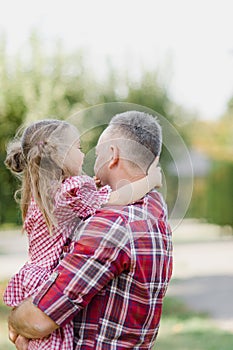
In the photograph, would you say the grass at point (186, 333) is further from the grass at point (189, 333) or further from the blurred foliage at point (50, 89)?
the blurred foliage at point (50, 89)

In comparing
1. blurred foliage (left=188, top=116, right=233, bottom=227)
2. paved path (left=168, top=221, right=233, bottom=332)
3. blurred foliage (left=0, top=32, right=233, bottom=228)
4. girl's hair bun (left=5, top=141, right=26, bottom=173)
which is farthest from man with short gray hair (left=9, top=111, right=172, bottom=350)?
blurred foliage (left=188, top=116, right=233, bottom=227)

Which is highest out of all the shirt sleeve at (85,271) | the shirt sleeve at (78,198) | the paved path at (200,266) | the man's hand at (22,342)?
the shirt sleeve at (78,198)

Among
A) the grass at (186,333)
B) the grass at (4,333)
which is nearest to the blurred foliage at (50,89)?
the grass at (4,333)

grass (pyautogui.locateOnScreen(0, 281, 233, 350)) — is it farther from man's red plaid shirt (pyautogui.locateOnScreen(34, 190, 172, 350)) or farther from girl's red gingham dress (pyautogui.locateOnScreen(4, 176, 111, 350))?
man's red plaid shirt (pyautogui.locateOnScreen(34, 190, 172, 350))

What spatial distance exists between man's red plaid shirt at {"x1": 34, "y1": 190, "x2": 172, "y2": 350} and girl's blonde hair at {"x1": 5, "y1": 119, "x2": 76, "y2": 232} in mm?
133

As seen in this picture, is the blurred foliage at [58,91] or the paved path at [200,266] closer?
the paved path at [200,266]

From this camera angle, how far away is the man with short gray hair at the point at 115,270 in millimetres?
2004

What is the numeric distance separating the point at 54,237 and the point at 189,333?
227 inches

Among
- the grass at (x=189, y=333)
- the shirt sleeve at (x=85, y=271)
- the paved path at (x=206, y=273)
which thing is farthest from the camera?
the paved path at (x=206, y=273)

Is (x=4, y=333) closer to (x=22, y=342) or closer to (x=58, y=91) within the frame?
(x=22, y=342)

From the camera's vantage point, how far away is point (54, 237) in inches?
83.6

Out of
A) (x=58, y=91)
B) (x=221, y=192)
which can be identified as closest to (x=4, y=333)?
(x=221, y=192)

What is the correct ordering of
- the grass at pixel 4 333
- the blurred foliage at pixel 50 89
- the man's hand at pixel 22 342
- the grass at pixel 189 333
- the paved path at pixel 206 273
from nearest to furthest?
1. the man's hand at pixel 22 342
2. the grass at pixel 4 333
3. the grass at pixel 189 333
4. the paved path at pixel 206 273
5. the blurred foliage at pixel 50 89

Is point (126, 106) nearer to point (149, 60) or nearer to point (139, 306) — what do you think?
point (139, 306)
